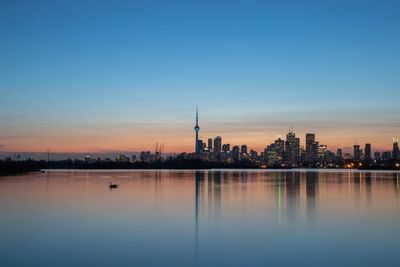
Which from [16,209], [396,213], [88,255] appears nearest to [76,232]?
[88,255]

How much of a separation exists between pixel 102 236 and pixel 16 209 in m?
11.3

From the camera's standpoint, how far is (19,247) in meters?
15.4

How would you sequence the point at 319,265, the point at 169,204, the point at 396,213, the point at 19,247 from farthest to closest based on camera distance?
the point at 169,204 < the point at 396,213 < the point at 19,247 < the point at 319,265

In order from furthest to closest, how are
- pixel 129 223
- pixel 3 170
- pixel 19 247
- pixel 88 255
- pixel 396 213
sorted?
pixel 3 170 → pixel 396 213 → pixel 129 223 → pixel 19 247 → pixel 88 255

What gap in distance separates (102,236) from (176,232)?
118 inches

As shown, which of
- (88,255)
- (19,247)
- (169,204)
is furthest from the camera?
(169,204)

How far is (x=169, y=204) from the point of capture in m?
30.9

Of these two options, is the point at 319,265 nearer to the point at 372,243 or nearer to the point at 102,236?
the point at 372,243

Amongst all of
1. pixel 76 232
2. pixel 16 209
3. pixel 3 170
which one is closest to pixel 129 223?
pixel 76 232

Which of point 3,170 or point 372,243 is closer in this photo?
point 372,243

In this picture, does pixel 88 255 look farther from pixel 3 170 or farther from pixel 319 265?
pixel 3 170

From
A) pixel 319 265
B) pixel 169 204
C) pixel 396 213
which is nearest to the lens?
pixel 319 265

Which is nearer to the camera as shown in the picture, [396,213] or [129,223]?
[129,223]

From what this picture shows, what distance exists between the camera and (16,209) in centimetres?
2670
